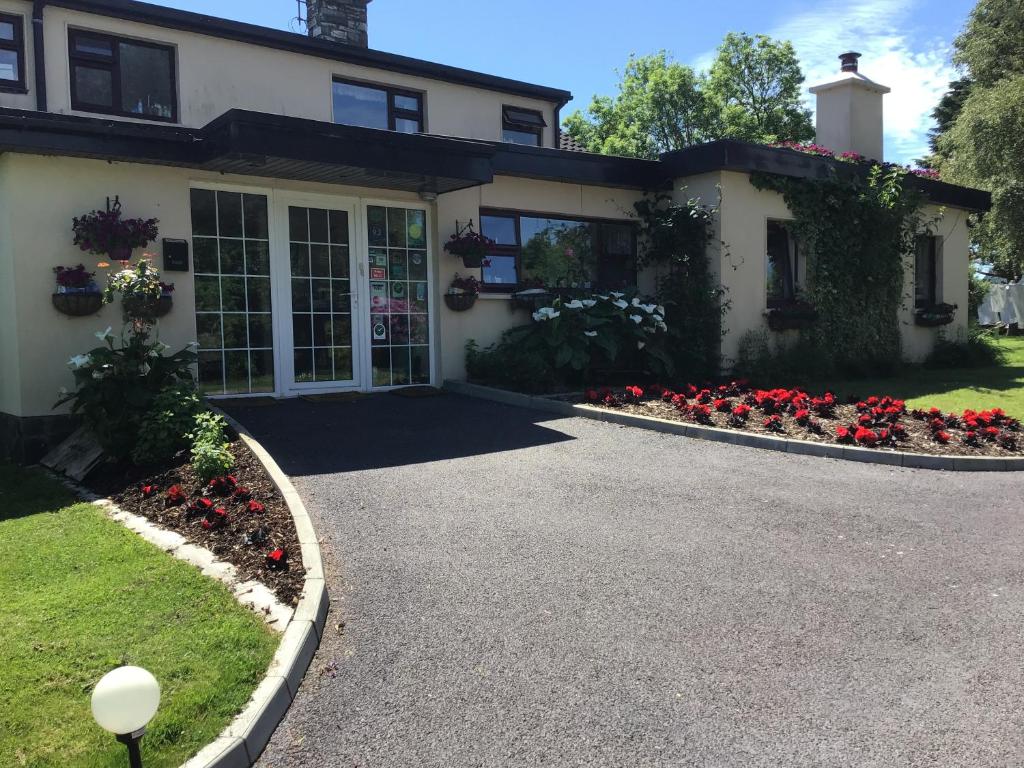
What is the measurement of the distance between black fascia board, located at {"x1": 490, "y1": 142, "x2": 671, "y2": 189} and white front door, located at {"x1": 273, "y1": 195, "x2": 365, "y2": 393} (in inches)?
92.3

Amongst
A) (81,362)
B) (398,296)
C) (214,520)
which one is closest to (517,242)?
(398,296)

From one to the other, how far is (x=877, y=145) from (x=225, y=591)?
1607 cm

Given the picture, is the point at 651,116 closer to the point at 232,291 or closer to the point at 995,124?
the point at 995,124

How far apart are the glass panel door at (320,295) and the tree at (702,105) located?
33.3 meters

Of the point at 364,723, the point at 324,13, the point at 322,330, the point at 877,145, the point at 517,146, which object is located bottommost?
the point at 364,723

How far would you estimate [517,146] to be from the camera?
1133 centimetres

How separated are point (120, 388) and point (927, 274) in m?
16.0

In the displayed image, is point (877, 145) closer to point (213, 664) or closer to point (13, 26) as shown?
point (13, 26)

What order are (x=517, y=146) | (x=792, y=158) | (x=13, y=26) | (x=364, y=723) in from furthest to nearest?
(x=792, y=158)
(x=517, y=146)
(x=13, y=26)
(x=364, y=723)

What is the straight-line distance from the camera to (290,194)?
33.4 feet

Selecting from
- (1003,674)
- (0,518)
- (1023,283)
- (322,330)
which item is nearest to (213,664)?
(1003,674)

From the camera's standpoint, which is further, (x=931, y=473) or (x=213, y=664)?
(x=931, y=473)

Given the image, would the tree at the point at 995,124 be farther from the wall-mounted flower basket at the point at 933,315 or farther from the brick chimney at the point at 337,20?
the brick chimney at the point at 337,20

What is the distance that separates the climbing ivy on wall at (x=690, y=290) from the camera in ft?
39.4
